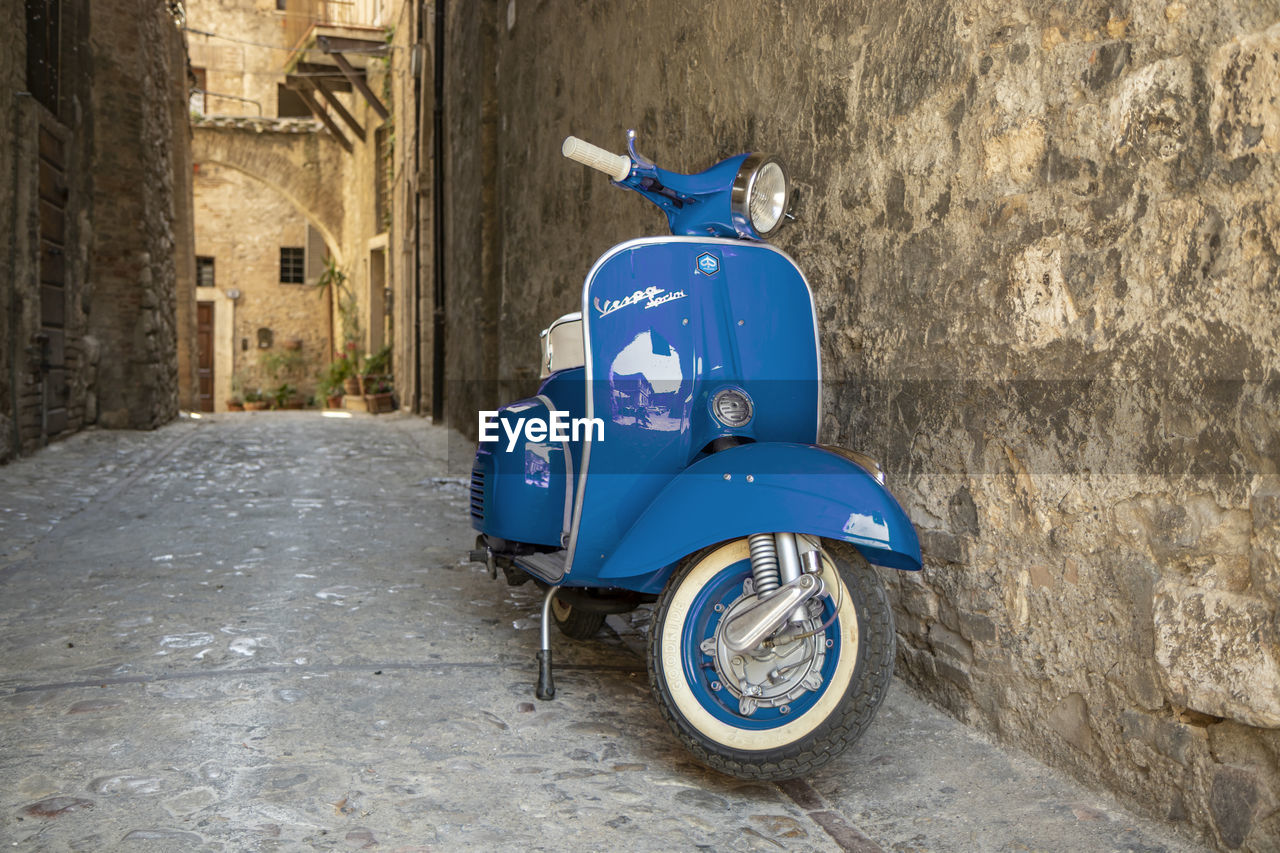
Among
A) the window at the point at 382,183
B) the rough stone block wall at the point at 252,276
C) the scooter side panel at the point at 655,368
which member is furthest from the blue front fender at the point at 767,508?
the rough stone block wall at the point at 252,276

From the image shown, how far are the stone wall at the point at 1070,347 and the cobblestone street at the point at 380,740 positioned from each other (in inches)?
8.0

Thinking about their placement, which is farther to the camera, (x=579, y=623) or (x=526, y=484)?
(x=579, y=623)

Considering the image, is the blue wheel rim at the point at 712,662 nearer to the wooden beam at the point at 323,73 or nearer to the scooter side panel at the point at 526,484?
the scooter side panel at the point at 526,484

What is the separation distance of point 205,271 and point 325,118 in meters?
6.29

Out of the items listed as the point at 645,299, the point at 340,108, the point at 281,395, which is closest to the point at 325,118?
the point at 340,108

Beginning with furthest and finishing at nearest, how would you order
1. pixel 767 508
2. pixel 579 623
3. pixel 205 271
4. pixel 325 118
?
1. pixel 205 271
2. pixel 325 118
3. pixel 579 623
4. pixel 767 508

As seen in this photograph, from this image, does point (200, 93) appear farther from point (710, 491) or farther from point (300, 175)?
point (710, 491)

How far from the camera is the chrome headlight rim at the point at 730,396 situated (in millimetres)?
2559

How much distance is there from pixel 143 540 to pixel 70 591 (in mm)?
1029

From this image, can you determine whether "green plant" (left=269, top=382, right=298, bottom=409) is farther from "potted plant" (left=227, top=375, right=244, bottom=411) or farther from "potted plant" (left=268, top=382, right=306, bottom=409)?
"potted plant" (left=227, top=375, right=244, bottom=411)

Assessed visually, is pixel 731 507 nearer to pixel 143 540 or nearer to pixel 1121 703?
pixel 1121 703

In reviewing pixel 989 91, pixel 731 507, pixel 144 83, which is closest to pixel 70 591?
pixel 731 507

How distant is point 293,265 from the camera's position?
1015 inches

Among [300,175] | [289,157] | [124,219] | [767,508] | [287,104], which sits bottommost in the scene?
[767,508]
